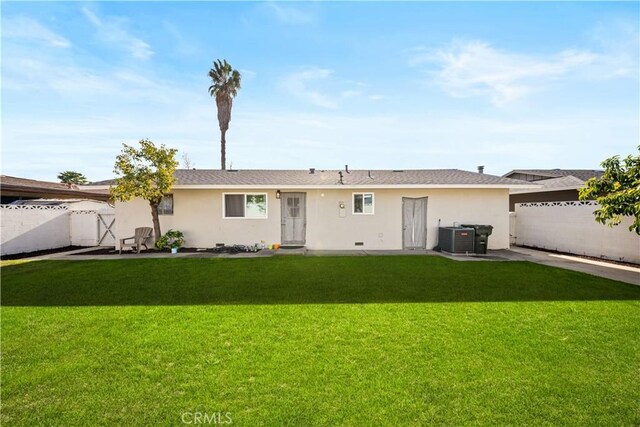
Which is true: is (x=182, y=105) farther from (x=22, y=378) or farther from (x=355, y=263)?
(x=22, y=378)

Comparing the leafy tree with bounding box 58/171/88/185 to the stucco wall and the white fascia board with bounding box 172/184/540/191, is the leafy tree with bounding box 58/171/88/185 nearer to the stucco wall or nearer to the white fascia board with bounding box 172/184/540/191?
the stucco wall

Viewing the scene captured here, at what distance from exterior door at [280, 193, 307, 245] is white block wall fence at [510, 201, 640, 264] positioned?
9561 mm

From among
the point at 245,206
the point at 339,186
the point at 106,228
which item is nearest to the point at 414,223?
the point at 339,186

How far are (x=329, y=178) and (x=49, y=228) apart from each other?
38.5 ft

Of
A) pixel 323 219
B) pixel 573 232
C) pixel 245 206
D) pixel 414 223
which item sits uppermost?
pixel 245 206

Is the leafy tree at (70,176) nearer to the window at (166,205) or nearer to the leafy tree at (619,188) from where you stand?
the window at (166,205)

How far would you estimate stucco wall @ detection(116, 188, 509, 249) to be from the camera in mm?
11578

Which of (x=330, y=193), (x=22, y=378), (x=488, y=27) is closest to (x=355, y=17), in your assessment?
(x=488, y=27)

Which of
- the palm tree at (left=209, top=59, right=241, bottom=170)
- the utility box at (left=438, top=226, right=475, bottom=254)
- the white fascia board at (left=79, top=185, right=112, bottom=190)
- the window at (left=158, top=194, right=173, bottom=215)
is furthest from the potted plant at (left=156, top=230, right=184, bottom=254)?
the palm tree at (left=209, top=59, right=241, bottom=170)

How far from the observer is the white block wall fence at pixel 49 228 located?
10.5 m

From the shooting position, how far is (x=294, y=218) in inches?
461

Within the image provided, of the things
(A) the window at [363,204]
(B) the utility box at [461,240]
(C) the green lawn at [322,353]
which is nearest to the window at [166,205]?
(C) the green lawn at [322,353]

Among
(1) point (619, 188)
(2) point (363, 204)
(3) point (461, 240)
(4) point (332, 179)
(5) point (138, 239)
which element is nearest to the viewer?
(1) point (619, 188)

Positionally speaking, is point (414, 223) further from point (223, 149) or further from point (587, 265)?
point (223, 149)
